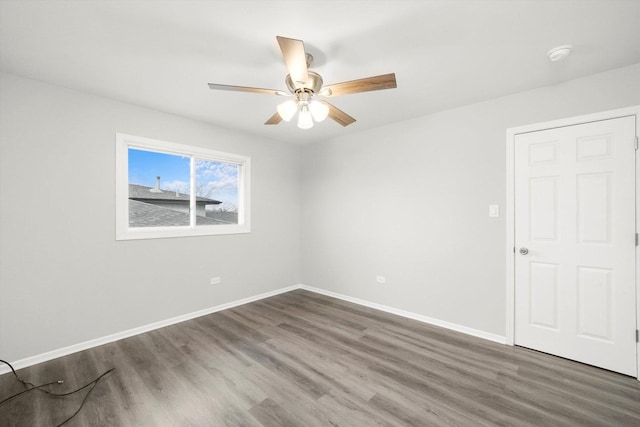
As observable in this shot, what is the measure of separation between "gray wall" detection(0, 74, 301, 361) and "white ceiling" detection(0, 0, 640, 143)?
33 centimetres

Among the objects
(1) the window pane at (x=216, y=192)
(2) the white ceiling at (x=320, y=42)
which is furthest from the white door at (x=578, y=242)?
(1) the window pane at (x=216, y=192)

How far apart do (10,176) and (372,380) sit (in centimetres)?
350

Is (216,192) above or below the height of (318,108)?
below

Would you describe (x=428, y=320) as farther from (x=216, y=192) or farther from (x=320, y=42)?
(x=216, y=192)

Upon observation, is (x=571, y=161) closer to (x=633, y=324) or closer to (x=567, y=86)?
(x=567, y=86)

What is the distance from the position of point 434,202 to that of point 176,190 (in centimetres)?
329

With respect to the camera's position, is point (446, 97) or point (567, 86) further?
point (446, 97)

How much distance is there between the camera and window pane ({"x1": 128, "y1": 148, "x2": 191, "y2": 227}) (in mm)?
3041

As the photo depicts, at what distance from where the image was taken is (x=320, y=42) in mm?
1840

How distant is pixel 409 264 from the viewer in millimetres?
3359

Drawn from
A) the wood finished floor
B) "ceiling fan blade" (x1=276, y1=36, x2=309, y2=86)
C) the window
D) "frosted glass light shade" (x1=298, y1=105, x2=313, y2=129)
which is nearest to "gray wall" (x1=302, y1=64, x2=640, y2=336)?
the wood finished floor

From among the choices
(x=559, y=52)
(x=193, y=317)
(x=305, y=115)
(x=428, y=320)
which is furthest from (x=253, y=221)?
(x=559, y=52)

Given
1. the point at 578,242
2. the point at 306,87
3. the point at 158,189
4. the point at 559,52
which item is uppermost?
the point at 559,52

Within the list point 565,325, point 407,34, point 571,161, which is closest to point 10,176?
point 407,34
